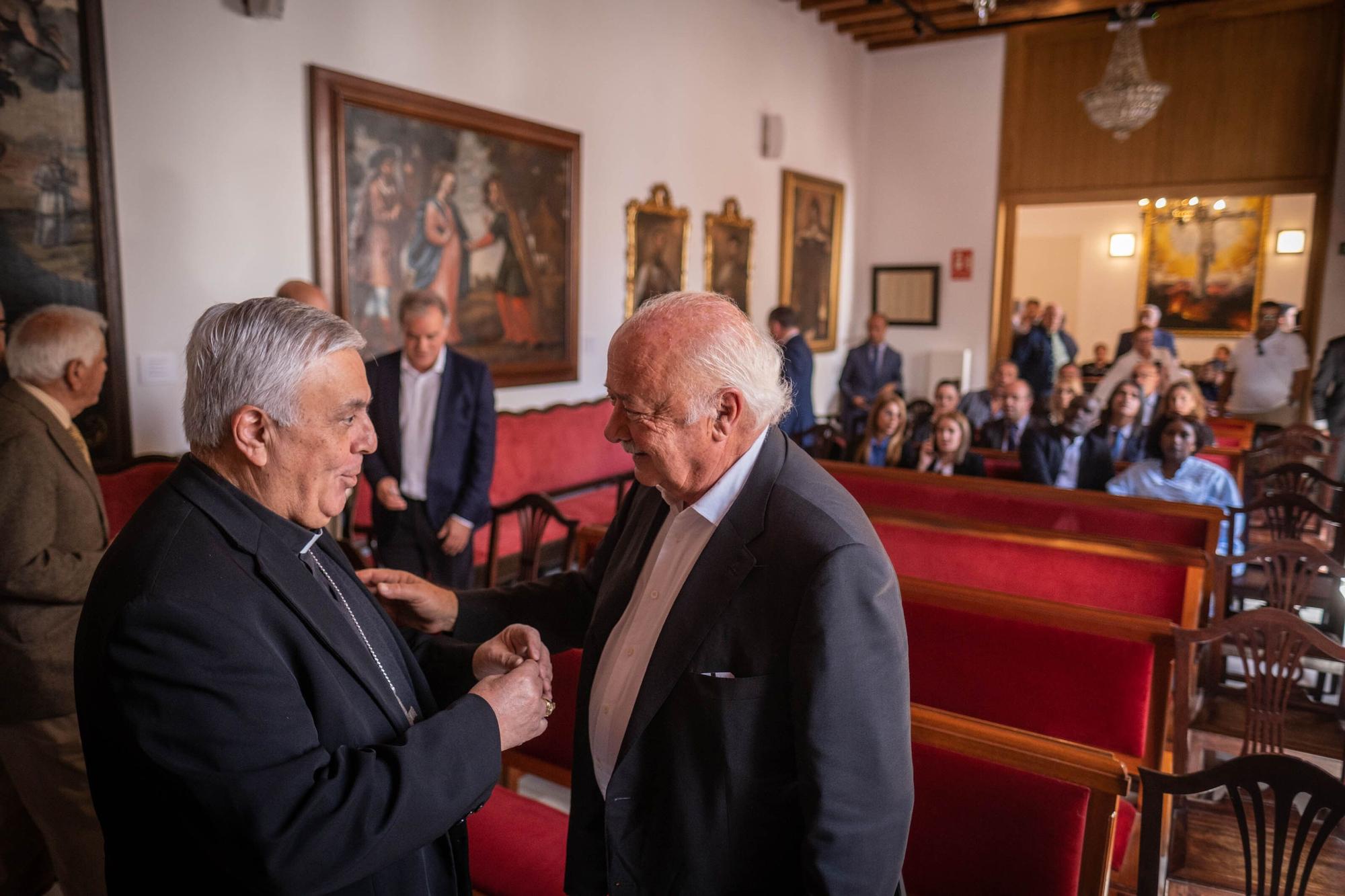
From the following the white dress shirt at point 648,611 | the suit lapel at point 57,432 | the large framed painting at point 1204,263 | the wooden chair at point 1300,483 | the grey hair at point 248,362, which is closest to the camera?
the grey hair at point 248,362

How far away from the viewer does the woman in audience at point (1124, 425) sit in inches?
228

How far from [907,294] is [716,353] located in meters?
9.66

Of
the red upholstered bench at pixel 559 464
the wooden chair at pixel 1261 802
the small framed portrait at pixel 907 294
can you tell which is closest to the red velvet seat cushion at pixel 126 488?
the red upholstered bench at pixel 559 464

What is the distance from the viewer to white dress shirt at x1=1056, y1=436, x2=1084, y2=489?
212 inches

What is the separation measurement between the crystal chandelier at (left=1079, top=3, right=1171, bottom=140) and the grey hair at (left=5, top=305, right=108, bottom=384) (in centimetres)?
819

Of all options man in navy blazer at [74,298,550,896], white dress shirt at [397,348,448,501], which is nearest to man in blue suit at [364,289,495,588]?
white dress shirt at [397,348,448,501]

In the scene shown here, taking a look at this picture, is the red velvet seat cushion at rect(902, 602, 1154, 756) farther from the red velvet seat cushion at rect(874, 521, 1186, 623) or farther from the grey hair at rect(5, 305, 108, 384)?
the grey hair at rect(5, 305, 108, 384)

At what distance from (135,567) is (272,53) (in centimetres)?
422

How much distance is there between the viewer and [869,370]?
952 centimetres

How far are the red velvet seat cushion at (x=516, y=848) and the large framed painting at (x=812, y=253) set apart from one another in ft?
24.5

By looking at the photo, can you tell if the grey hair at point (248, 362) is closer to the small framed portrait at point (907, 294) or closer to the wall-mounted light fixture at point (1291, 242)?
the small framed portrait at point (907, 294)

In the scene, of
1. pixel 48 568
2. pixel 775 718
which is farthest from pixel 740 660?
pixel 48 568

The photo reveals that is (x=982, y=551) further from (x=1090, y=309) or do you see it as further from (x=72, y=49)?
(x=1090, y=309)

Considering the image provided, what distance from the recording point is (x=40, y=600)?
7.55 ft
